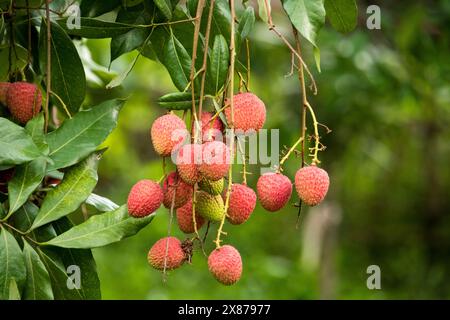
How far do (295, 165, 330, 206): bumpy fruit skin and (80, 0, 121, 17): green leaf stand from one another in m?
0.37

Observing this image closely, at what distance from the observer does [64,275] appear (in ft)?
2.89

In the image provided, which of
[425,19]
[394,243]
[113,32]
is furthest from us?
[394,243]

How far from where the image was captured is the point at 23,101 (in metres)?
0.90

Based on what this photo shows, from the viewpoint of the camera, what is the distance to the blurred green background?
2.37 metres

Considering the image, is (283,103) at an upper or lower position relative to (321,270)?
upper

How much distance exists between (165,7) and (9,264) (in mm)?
354

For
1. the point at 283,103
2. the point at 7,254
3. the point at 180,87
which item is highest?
the point at 180,87

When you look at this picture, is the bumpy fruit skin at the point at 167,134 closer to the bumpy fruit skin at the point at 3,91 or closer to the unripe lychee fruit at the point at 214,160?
the unripe lychee fruit at the point at 214,160

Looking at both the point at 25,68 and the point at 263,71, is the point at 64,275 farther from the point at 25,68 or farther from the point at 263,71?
the point at 263,71

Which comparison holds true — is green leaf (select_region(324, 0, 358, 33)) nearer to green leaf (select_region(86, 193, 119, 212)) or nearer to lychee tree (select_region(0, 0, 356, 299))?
lychee tree (select_region(0, 0, 356, 299))

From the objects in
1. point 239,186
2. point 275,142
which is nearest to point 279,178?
point 239,186

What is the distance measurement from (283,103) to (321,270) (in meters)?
0.66

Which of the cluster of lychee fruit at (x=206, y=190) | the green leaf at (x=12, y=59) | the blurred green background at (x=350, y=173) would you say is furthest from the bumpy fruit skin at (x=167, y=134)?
the blurred green background at (x=350, y=173)
